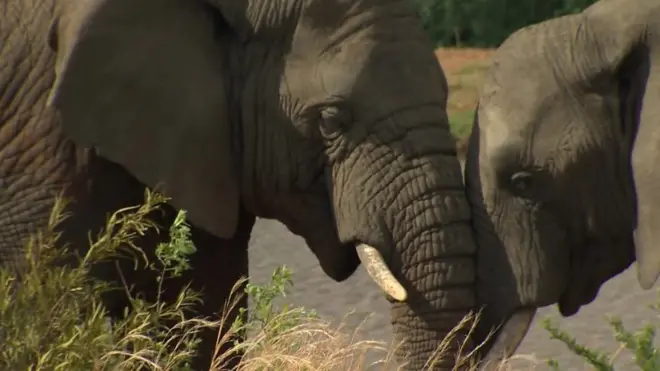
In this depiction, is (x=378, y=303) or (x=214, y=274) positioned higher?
(x=214, y=274)

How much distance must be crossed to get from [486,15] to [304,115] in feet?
38.6

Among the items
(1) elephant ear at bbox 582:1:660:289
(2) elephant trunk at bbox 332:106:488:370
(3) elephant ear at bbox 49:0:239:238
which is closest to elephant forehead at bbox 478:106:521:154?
(2) elephant trunk at bbox 332:106:488:370

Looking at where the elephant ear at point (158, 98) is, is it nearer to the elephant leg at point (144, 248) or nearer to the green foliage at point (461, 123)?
the elephant leg at point (144, 248)

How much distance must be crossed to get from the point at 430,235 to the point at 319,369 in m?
0.47

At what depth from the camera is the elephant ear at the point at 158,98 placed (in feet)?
12.2

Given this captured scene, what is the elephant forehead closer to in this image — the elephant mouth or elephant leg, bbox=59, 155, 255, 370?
the elephant mouth

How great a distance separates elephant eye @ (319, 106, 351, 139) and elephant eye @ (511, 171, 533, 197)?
0.49 meters

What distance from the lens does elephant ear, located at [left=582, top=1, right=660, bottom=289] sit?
3715mm

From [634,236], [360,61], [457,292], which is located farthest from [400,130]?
[634,236]

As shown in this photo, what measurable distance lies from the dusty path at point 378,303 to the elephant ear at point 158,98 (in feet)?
7.10

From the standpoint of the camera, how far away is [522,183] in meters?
3.86

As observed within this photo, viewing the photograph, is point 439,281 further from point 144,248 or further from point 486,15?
point 486,15

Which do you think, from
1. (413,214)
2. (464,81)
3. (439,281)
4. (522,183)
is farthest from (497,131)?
(464,81)

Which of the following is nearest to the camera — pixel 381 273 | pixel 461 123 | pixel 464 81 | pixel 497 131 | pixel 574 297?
pixel 381 273
